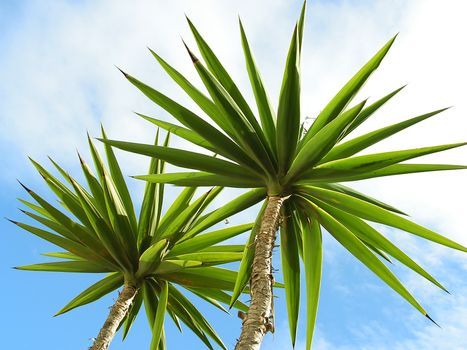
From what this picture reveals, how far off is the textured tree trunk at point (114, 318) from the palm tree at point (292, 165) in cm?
140

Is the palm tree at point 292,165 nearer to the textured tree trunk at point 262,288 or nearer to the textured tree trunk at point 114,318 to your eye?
the textured tree trunk at point 262,288

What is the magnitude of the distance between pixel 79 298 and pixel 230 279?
174 centimetres

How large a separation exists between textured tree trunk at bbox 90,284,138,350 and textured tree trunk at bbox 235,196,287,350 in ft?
6.07

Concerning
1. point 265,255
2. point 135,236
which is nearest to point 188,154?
point 265,255

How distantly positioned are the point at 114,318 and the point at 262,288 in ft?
6.74

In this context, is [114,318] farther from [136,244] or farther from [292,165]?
[292,165]

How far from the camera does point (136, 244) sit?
16.8 feet

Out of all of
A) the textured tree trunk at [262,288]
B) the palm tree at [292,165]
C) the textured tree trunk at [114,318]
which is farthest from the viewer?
the textured tree trunk at [114,318]

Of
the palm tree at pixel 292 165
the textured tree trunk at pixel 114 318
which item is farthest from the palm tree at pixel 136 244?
the palm tree at pixel 292 165

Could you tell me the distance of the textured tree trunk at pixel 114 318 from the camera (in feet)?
15.2

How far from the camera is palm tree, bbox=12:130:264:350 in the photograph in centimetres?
494

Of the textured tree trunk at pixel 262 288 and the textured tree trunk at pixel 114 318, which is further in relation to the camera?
the textured tree trunk at pixel 114 318

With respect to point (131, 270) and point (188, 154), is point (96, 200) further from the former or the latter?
point (188, 154)

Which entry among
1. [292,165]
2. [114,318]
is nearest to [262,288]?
[292,165]
